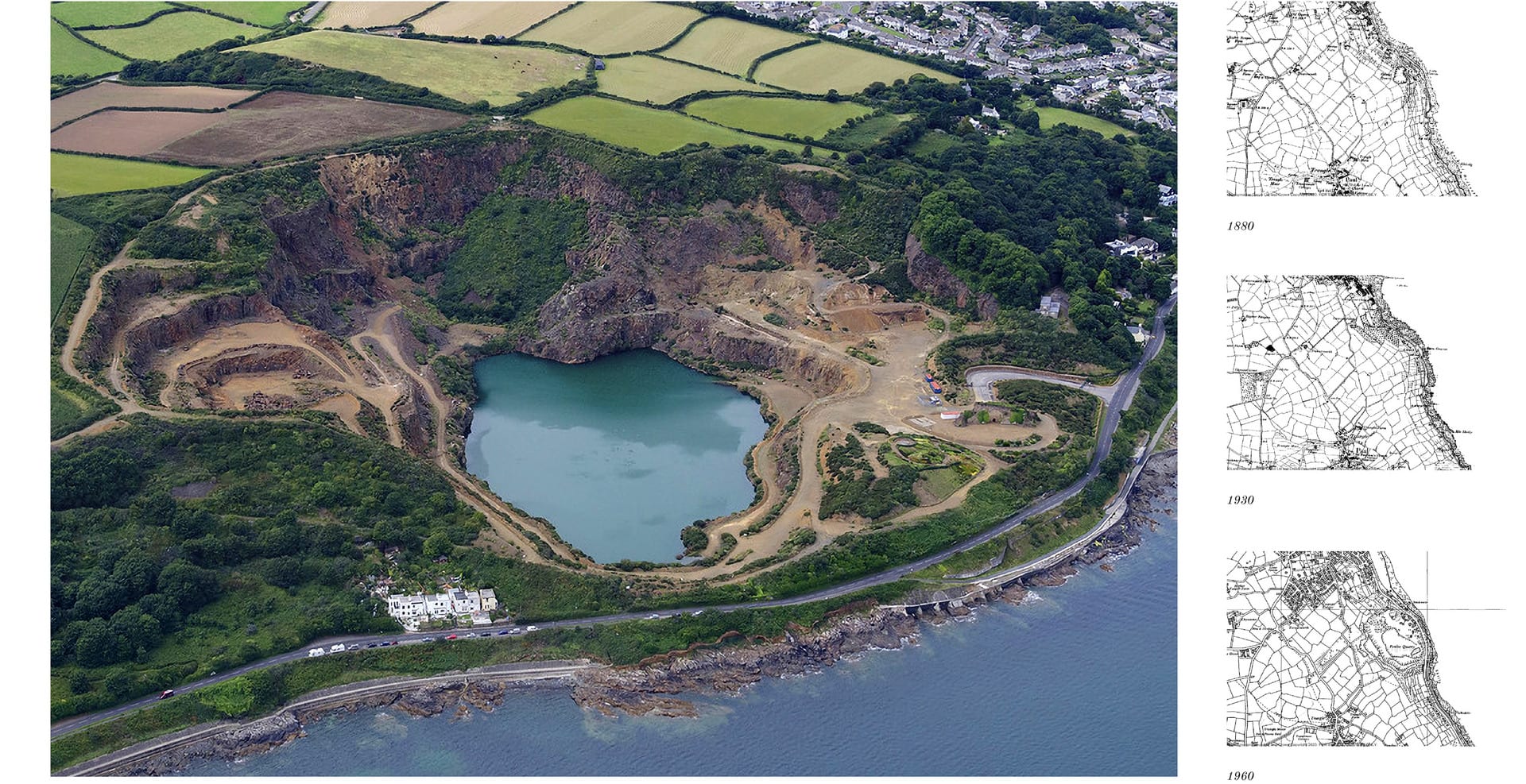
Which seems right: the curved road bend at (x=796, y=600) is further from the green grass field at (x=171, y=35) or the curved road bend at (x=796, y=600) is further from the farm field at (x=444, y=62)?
the green grass field at (x=171, y=35)

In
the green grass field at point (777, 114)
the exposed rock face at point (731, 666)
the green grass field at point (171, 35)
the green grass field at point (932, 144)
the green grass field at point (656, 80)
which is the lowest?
the exposed rock face at point (731, 666)

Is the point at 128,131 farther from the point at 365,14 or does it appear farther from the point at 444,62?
the point at 365,14

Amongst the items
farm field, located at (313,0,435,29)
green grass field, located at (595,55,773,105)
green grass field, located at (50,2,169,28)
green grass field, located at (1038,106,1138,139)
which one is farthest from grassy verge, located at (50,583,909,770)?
green grass field, located at (50,2,169,28)

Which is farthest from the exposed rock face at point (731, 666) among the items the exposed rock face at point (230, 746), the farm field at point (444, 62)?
the farm field at point (444, 62)

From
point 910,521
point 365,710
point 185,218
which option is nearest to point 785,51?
point 185,218

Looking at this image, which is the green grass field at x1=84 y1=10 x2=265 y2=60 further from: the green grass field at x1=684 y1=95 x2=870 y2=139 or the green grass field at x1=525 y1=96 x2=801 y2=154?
the green grass field at x1=684 y1=95 x2=870 y2=139

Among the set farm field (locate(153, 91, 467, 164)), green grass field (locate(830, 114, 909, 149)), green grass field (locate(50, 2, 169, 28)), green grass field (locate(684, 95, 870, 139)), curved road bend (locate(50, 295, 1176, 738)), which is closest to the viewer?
curved road bend (locate(50, 295, 1176, 738))

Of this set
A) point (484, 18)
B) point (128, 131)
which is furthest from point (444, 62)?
point (128, 131)
